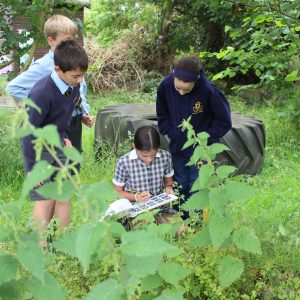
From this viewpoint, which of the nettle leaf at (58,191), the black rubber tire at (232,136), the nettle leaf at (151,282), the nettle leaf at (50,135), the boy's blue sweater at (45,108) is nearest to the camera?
the nettle leaf at (50,135)

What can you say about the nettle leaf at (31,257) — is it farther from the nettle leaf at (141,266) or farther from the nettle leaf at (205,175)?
the nettle leaf at (205,175)

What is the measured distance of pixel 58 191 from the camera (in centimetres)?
122

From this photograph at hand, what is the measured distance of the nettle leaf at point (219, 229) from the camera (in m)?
1.86

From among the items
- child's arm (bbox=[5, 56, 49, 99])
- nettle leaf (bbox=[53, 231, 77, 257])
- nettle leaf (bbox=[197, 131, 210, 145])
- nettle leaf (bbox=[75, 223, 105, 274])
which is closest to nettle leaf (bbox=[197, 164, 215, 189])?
nettle leaf (bbox=[197, 131, 210, 145])

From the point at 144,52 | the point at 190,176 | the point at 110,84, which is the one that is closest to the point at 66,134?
the point at 190,176

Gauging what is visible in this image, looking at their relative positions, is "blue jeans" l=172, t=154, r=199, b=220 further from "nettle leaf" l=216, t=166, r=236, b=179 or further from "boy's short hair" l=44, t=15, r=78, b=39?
"nettle leaf" l=216, t=166, r=236, b=179

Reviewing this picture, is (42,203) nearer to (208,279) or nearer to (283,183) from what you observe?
(208,279)

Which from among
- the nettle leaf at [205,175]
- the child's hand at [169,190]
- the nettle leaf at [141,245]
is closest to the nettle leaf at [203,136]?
the nettle leaf at [205,175]

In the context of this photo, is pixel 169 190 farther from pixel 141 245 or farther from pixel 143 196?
pixel 141 245

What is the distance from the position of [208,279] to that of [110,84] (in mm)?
9483

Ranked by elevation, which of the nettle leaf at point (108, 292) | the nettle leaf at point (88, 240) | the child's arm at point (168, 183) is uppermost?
the nettle leaf at point (88, 240)

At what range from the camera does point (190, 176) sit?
3525 mm

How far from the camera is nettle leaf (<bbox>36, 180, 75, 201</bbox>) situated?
1237mm

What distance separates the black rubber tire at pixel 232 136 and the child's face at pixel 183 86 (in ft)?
4.04
